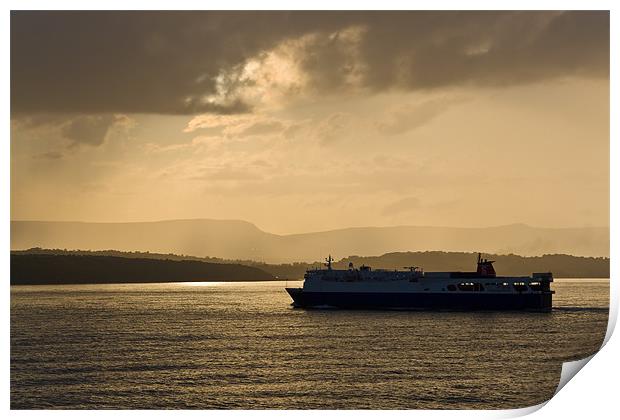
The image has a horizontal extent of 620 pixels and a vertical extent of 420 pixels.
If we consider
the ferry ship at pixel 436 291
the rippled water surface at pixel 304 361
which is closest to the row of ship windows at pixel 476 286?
the ferry ship at pixel 436 291

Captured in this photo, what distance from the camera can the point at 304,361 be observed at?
32.2 m

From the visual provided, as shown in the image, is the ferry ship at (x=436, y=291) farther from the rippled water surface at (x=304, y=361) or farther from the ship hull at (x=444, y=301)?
the rippled water surface at (x=304, y=361)

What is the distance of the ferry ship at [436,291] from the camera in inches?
2175

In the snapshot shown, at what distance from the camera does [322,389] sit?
25.8 metres

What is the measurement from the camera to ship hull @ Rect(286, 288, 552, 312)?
2172 inches

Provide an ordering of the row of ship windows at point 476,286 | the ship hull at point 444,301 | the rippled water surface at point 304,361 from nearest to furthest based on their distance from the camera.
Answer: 1. the rippled water surface at point 304,361
2. the ship hull at point 444,301
3. the row of ship windows at point 476,286

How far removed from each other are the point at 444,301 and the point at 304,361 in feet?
82.8

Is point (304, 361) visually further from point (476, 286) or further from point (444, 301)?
point (476, 286)

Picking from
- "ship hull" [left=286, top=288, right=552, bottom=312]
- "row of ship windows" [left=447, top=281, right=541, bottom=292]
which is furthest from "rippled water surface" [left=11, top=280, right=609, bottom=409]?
"row of ship windows" [left=447, top=281, right=541, bottom=292]

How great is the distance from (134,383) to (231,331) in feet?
64.3

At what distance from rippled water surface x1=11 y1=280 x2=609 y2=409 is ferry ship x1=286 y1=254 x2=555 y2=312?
1.82 m

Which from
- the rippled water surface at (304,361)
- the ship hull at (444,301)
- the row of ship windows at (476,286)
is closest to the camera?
the rippled water surface at (304,361)

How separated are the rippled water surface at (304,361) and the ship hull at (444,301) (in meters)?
1.59
